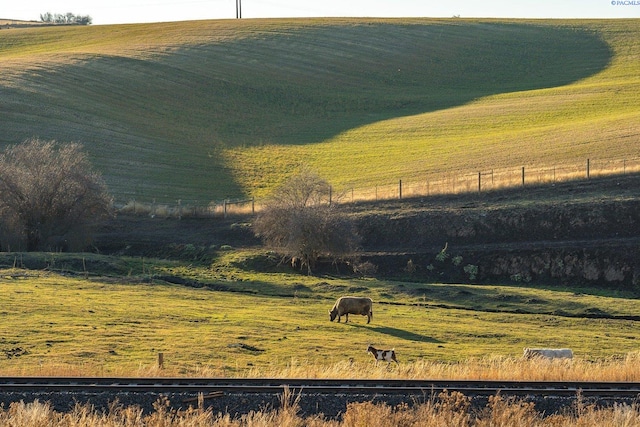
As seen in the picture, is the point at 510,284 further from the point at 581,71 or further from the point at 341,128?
the point at 581,71

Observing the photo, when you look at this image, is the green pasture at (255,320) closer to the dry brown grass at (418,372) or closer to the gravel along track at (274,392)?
the dry brown grass at (418,372)

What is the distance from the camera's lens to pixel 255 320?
119 feet

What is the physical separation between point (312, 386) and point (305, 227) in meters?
34.1

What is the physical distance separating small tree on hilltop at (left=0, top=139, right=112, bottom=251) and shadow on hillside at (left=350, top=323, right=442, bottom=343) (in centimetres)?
2725

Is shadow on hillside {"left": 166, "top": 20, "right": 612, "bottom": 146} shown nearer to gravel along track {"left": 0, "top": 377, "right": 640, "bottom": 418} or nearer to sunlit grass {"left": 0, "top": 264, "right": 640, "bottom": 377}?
sunlit grass {"left": 0, "top": 264, "right": 640, "bottom": 377}

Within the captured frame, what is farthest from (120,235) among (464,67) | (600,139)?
(464,67)

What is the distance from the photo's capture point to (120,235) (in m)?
62.5

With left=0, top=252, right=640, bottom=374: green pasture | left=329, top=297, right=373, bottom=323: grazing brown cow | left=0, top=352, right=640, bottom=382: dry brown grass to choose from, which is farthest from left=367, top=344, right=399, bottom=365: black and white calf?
left=329, top=297, right=373, bottom=323: grazing brown cow

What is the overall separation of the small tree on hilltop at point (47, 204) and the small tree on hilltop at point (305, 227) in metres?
10.8

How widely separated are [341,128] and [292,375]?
79251mm

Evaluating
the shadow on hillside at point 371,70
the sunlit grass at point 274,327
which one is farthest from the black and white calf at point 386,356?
the shadow on hillside at point 371,70

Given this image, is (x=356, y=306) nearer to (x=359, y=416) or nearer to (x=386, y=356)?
(x=386, y=356)

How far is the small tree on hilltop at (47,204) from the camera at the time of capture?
5844cm

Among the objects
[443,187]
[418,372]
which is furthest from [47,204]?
[418,372]
